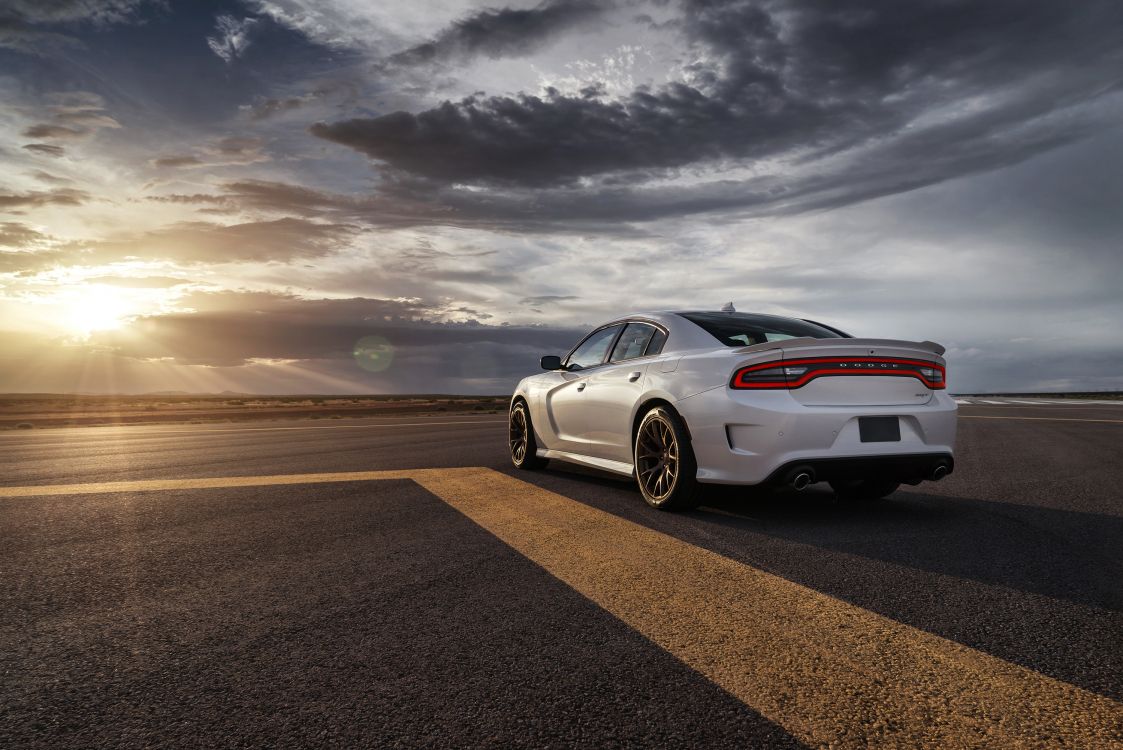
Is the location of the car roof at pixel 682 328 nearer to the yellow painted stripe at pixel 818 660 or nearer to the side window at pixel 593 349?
the side window at pixel 593 349

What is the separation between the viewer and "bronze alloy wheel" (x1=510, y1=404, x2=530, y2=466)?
813cm

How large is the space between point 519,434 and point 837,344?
4113 millimetres

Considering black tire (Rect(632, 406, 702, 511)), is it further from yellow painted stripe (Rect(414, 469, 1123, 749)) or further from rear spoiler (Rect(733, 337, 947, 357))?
yellow painted stripe (Rect(414, 469, 1123, 749))

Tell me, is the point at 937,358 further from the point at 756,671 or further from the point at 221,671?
the point at 221,671

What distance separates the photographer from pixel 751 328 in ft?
19.1

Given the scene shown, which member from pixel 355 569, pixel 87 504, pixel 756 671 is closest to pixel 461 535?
pixel 355 569

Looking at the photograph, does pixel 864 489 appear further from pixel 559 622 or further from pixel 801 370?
pixel 559 622

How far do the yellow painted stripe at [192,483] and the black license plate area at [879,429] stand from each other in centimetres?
442

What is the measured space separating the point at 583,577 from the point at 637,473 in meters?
2.27

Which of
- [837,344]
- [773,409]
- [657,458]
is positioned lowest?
[657,458]

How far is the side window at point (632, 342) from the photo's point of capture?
6.23 m

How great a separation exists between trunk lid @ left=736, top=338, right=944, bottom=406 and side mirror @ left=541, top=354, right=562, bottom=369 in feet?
8.61

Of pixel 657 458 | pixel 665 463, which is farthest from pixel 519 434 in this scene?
pixel 665 463

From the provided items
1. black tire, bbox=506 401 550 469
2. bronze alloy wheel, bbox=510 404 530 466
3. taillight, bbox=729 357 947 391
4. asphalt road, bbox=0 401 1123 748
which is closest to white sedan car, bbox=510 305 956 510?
taillight, bbox=729 357 947 391
